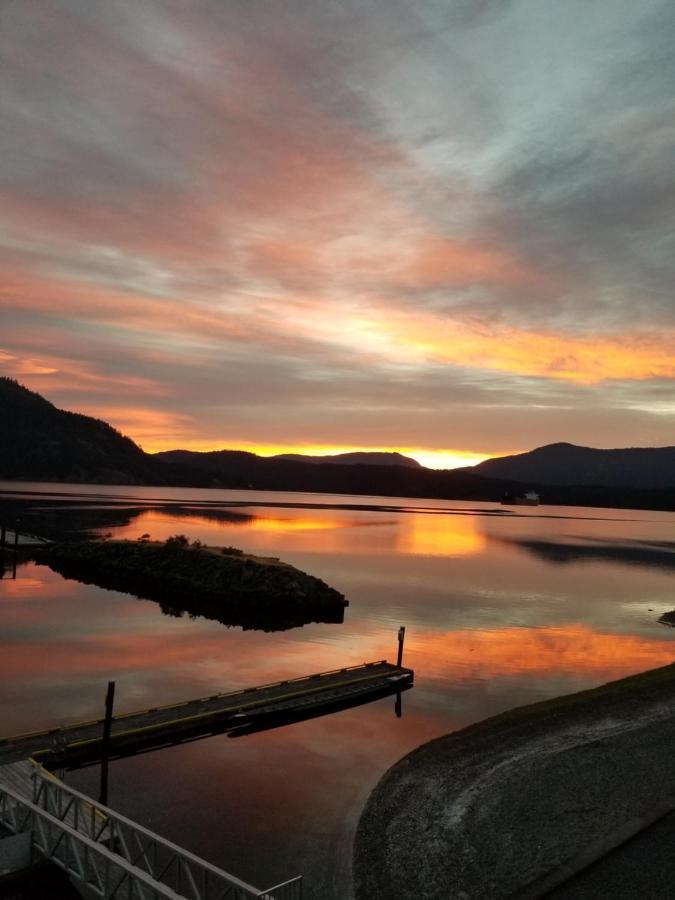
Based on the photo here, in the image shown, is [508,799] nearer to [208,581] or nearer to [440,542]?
[208,581]

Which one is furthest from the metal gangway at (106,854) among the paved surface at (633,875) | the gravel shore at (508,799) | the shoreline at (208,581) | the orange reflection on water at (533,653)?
the shoreline at (208,581)

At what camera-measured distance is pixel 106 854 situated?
41.3ft

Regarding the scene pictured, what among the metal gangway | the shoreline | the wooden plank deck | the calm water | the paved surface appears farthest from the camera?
the shoreline

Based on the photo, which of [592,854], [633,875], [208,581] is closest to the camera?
[633,875]

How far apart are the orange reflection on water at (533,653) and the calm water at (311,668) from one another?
0.19 metres

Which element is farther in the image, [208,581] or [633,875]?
[208,581]

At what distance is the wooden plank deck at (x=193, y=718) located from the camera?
70.3 feet

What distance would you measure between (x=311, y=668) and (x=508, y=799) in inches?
753

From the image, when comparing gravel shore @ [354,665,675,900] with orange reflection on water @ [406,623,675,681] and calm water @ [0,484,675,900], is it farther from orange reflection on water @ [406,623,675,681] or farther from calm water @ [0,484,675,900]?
orange reflection on water @ [406,623,675,681]

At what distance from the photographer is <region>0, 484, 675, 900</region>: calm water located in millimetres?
18516

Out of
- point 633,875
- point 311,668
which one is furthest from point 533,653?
point 633,875

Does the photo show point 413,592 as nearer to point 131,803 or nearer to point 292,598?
point 292,598

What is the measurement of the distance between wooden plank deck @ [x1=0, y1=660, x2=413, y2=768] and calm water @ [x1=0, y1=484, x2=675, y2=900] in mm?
697

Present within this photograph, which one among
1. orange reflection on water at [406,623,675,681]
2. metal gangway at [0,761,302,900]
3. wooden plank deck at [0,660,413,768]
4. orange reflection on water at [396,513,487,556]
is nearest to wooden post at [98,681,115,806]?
wooden plank deck at [0,660,413,768]
